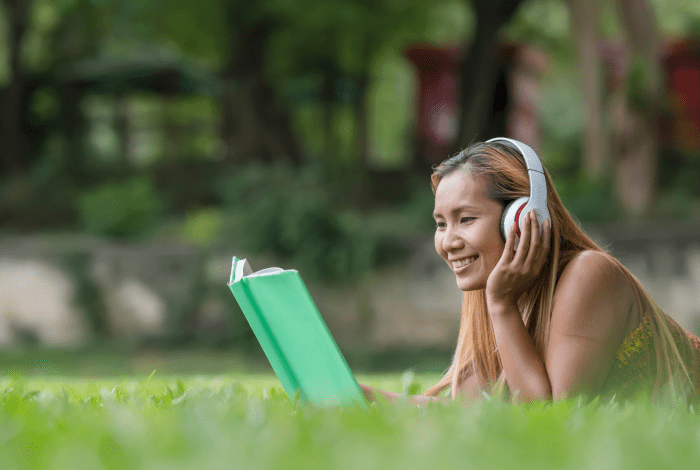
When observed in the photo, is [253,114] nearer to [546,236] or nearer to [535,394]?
[546,236]

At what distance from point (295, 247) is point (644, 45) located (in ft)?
19.7

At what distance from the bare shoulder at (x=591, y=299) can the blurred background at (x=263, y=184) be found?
4.69m

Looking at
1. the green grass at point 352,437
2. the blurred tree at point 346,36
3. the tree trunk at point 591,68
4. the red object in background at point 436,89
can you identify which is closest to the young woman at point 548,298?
the green grass at point 352,437

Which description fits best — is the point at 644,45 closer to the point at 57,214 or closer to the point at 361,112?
the point at 361,112

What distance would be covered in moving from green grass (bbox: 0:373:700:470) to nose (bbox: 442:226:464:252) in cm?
55

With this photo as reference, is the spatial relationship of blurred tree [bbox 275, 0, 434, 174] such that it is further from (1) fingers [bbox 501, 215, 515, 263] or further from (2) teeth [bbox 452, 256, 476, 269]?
(1) fingers [bbox 501, 215, 515, 263]

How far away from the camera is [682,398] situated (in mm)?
2662

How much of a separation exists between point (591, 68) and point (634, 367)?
11.0 meters

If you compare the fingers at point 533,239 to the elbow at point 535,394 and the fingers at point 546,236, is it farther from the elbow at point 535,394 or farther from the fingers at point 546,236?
the elbow at point 535,394

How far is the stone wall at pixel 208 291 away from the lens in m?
10.6

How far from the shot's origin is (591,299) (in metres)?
2.53

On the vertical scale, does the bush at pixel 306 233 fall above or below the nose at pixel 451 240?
below

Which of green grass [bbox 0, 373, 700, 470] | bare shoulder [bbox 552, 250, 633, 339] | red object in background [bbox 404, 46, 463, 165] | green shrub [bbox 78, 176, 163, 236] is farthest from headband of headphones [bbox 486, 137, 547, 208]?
red object in background [bbox 404, 46, 463, 165]

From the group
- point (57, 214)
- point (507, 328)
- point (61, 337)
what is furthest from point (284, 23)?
point (507, 328)
